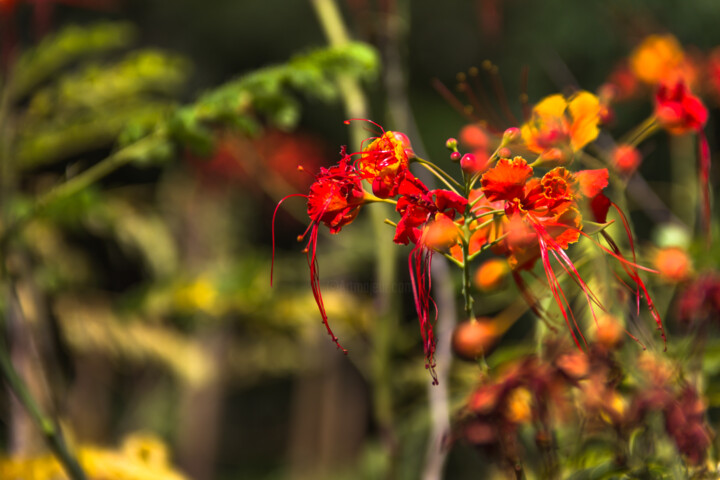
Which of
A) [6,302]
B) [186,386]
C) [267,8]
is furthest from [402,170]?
[267,8]

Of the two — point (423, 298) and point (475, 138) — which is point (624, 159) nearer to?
point (475, 138)

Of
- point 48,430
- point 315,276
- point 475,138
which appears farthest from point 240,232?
point 315,276

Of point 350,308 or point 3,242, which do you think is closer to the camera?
point 3,242

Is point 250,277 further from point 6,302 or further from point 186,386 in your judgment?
point 186,386

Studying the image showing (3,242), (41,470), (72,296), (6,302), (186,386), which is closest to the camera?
(3,242)

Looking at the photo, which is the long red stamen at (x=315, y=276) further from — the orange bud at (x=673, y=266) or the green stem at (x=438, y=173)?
the orange bud at (x=673, y=266)

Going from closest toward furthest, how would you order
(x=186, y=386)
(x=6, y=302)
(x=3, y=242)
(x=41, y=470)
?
(x=3, y=242) → (x=41, y=470) → (x=6, y=302) → (x=186, y=386)

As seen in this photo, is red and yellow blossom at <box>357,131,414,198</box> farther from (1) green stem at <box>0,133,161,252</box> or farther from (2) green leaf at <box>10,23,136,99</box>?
(2) green leaf at <box>10,23,136,99</box>
